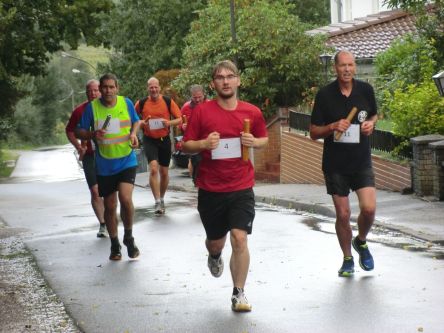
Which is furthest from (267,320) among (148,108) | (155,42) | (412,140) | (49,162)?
(49,162)

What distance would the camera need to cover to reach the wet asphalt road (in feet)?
26.8

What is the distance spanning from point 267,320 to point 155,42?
5029 centimetres

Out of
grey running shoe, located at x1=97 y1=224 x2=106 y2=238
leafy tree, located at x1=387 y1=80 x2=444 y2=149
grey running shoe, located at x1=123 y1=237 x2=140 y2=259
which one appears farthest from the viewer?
leafy tree, located at x1=387 y1=80 x2=444 y2=149

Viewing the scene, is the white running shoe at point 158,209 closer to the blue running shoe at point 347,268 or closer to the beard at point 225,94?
the blue running shoe at point 347,268

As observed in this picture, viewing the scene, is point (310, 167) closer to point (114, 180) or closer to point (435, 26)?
point (435, 26)

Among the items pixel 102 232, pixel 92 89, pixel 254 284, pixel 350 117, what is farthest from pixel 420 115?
pixel 254 284

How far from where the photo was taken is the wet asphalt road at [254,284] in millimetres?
8156

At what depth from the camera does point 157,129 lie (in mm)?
16656

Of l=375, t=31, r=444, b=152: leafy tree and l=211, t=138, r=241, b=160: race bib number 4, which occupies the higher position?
l=211, t=138, r=241, b=160: race bib number 4

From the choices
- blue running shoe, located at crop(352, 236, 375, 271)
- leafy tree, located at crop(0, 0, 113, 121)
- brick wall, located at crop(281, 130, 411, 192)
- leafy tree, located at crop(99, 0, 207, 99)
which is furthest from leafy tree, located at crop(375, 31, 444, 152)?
leafy tree, located at crop(99, 0, 207, 99)

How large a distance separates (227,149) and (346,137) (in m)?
1.53

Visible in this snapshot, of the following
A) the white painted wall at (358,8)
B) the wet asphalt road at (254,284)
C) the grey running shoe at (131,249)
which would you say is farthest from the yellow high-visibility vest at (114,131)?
the white painted wall at (358,8)

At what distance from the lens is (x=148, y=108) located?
16.6 metres

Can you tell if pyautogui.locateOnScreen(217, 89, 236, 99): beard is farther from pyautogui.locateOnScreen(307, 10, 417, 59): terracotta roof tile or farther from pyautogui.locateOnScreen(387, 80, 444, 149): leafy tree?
pyautogui.locateOnScreen(307, 10, 417, 59): terracotta roof tile
